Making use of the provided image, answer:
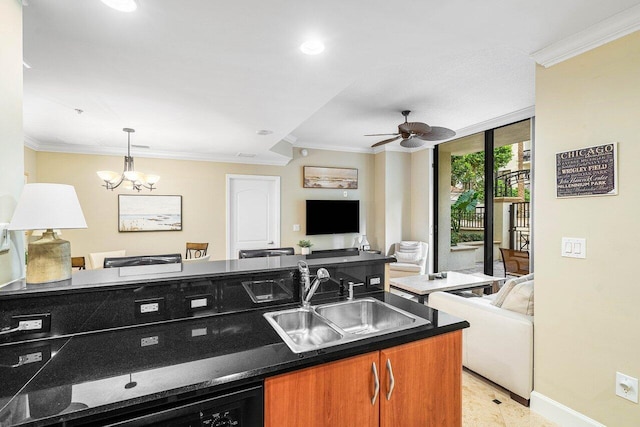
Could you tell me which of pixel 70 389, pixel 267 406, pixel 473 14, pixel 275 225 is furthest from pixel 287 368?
pixel 275 225

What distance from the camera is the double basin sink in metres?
1.39

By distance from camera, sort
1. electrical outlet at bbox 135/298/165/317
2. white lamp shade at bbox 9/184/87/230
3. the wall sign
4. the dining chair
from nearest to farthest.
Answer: white lamp shade at bbox 9/184/87/230 → electrical outlet at bbox 135/298/165/317 → the wall sign → the dining chair

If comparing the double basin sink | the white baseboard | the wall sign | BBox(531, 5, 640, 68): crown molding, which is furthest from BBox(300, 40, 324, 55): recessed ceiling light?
the white baseboard

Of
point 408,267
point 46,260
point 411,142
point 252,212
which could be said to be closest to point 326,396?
point 46,260

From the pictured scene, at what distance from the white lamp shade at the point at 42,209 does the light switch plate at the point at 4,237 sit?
0.07 meters

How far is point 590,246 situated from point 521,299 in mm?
645

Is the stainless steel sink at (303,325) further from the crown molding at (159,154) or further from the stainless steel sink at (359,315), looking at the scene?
the crown molding at (159,154)

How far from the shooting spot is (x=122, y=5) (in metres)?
1.51

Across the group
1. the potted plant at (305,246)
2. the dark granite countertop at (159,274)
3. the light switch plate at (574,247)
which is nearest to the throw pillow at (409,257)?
the potted plant at (305,246)

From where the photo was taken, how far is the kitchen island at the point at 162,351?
0.87m

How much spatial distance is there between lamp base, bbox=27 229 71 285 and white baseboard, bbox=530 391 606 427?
114 inches

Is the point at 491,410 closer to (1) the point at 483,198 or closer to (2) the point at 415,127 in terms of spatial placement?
(2) the point at 415,127

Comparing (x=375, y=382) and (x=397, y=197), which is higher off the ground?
(x=397, y=197)

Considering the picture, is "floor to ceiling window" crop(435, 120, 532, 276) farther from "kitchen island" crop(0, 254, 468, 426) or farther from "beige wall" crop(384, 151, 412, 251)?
"kitchen island" crop(0, 254, 468, 426)
